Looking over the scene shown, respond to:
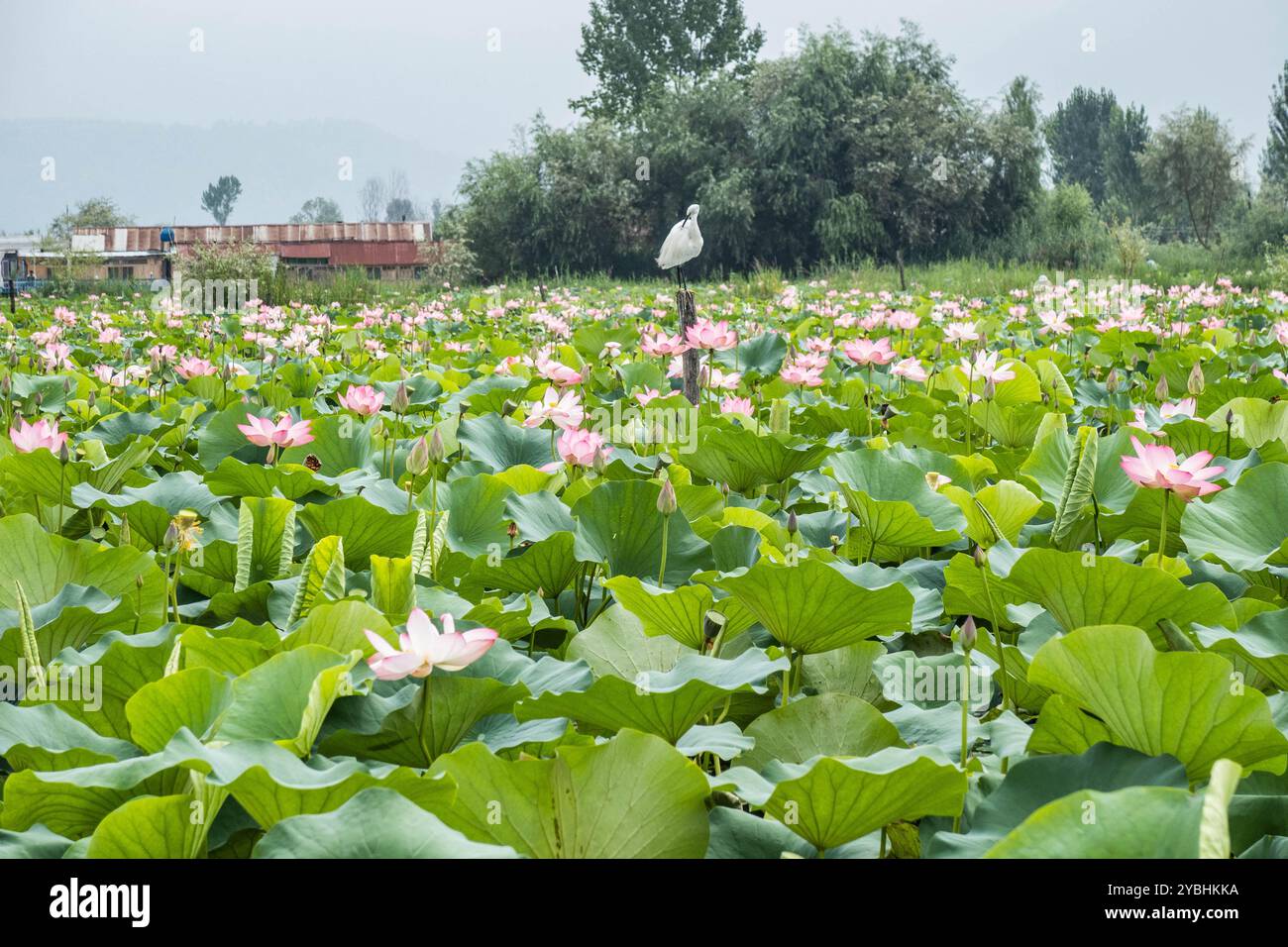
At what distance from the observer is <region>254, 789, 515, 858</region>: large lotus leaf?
2.31 feet

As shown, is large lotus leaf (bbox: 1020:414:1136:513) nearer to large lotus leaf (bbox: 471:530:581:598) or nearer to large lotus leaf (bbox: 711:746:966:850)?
large lotus leaf (bbox: 471:530:581:598)

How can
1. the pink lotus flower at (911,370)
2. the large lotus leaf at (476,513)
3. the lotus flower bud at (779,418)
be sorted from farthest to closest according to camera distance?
the pink lotus flower at (911,370), the lotus flower bud at (779,418), the large lotus leaf at (476,513)

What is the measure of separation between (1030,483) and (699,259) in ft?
82.6

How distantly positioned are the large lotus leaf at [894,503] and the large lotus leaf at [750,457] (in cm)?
28

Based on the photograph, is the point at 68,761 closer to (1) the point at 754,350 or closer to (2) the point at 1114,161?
(1) the point at 754,350

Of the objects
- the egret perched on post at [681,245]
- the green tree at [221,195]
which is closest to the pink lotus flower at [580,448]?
the egret perched on post at [681,245]

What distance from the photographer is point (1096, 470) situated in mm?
1890

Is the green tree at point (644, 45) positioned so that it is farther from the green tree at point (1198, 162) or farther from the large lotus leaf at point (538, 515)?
the large lotus leaf at point (538, 515)

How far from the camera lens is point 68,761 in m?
0.94

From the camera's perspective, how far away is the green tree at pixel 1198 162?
1252 inches

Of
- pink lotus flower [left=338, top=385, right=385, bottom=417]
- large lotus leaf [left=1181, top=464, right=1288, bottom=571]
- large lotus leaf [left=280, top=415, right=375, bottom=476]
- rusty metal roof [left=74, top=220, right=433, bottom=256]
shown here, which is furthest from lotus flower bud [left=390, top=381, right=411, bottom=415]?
rusty metal roof [left=74, top=220, right=433, bottom=256]

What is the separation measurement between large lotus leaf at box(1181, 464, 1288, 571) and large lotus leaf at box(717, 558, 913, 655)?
621mm

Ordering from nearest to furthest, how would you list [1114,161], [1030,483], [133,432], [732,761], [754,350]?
[732,761] → [1030,483] → [133,432] → [754,350] → [1114,161]
